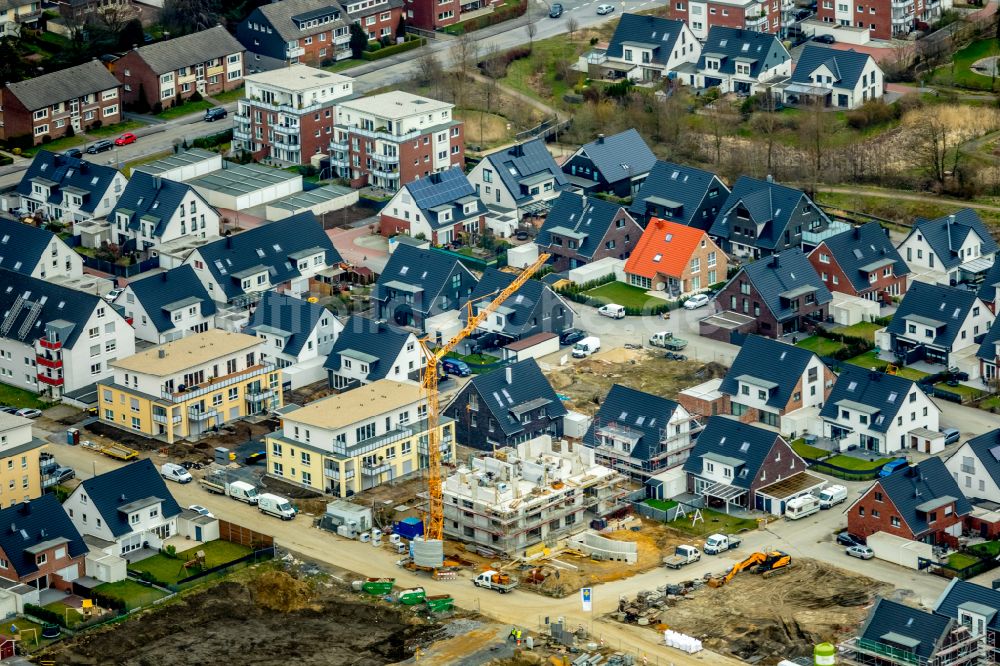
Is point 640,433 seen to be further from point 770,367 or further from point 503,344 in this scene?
point 503,344

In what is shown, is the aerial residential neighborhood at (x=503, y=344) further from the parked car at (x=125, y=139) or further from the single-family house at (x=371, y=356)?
the parked car at (x=125, y=139)

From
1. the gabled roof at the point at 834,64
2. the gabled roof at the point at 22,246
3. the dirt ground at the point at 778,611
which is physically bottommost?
the dirt ground at the point at 778,611

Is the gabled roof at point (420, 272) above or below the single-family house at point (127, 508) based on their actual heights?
above

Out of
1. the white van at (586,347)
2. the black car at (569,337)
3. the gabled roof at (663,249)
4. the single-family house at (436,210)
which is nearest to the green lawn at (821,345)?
the gabled roof at (663,249)

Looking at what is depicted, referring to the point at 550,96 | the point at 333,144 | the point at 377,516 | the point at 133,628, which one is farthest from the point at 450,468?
the point at 550,96

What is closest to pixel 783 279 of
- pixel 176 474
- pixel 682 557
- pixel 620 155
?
pixel 620 155

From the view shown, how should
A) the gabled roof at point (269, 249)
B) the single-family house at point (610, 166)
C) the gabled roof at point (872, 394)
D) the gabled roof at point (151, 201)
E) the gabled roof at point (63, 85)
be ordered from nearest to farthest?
the gabled roof at point (872, 394)
the gabled roof at point (269, 249)
the gabled roof at point (151, 201)
the single-family house at point (610, 166)
the gabled roof at point (63, 85)

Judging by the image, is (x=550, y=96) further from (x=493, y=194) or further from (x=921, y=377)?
(x=921, y=377)
